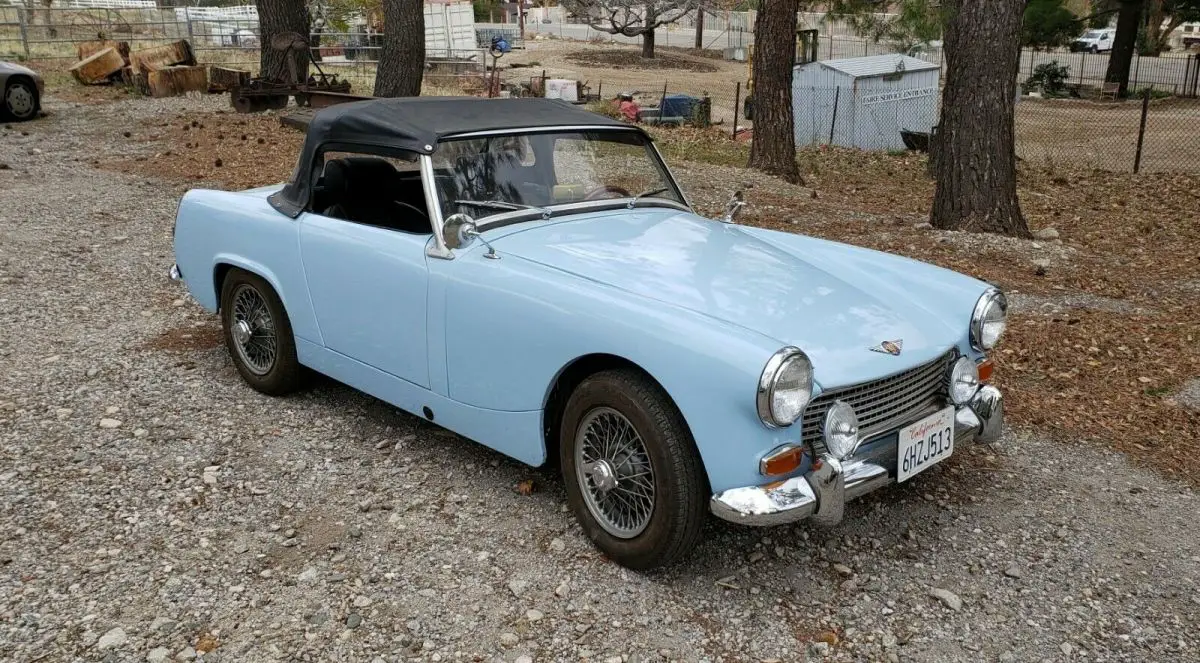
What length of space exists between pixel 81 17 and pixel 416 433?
35.3 meters

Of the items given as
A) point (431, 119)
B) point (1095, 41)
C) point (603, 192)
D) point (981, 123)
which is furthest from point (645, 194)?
point (1095, 41)

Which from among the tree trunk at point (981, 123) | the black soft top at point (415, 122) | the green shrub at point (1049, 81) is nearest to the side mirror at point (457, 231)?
the black soft top at point (415, 122)

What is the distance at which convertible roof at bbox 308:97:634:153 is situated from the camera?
3.99 m

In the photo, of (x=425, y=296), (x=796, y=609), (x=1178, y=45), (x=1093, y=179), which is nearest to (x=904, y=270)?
(x=796, y=609)

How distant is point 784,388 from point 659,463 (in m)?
0.47

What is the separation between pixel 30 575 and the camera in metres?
3.24

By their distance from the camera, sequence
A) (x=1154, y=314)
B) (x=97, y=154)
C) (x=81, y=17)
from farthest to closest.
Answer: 1. (x=81, y=17)
2. (x=97, y=154)
3. (x=1154, y=314)

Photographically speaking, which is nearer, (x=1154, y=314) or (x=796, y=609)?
(x=796, y=609)

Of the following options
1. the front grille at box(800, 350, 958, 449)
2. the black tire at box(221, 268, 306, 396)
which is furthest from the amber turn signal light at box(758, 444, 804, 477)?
the black tire at box(221, 268, 306, 396)

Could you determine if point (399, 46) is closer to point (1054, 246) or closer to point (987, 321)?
point (1054, 246)

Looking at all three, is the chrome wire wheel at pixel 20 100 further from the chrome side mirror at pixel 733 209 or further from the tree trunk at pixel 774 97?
the chrome side mirror at pixel 733 209

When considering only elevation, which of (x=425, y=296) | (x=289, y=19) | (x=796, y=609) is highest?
(x=289, y=19)

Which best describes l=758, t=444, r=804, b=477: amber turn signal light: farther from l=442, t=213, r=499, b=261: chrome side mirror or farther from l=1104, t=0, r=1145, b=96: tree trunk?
l=1104, t=0, r=1145, b=96: tree trunk

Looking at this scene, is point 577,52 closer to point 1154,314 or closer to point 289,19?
point 289,19
